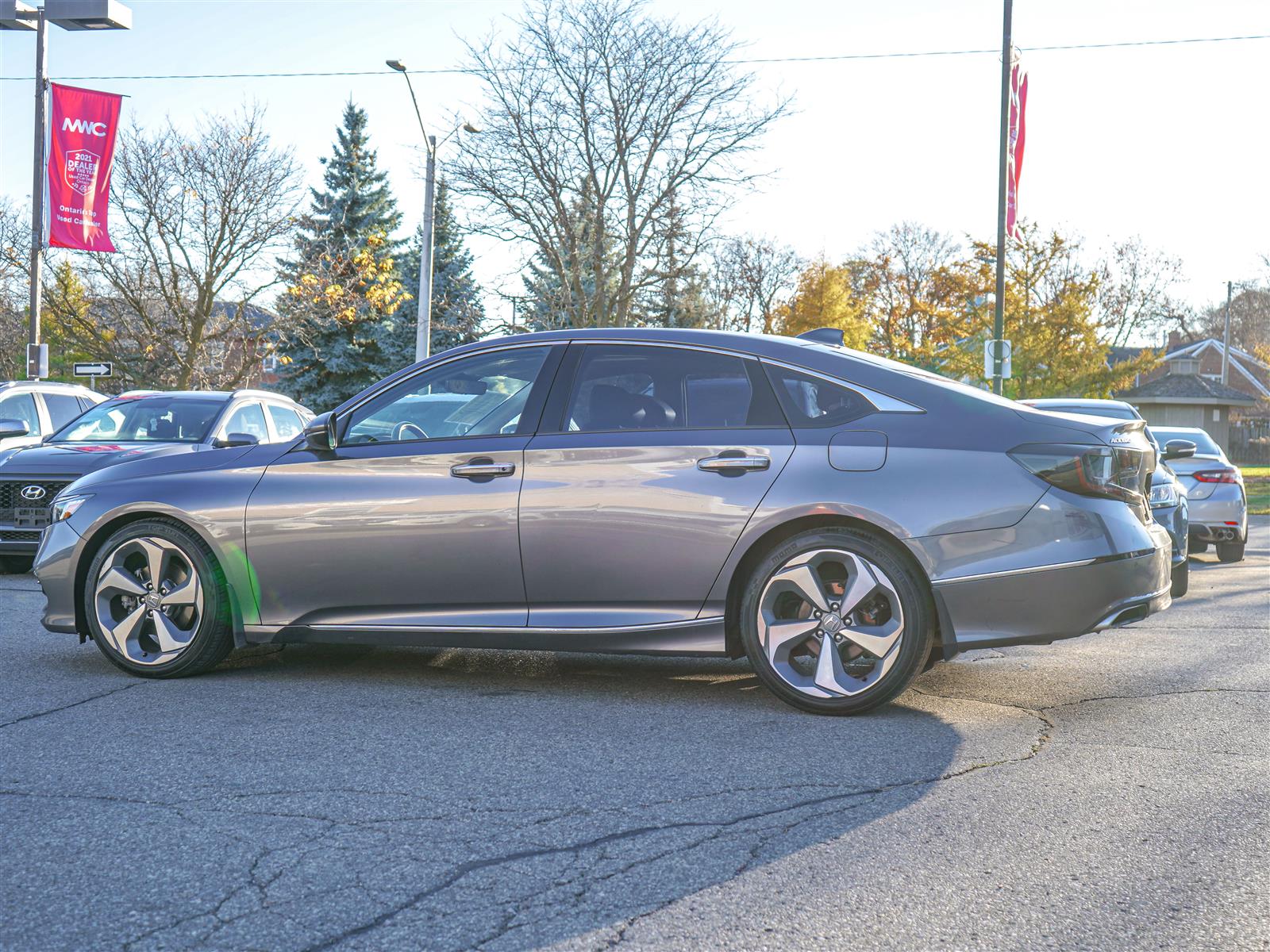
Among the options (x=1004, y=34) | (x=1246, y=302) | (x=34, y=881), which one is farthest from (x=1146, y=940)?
(x=1246, y=302)

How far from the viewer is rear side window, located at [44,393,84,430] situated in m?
14.0

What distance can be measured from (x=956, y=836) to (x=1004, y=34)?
23.2m

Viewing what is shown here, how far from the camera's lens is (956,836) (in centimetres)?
367

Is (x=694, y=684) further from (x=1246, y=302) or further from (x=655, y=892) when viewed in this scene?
(x=1246, y=302)

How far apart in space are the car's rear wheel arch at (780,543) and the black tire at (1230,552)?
35.8 ft

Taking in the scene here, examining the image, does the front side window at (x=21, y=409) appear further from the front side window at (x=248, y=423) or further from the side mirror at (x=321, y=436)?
the side mirror at (x=321, y=436)

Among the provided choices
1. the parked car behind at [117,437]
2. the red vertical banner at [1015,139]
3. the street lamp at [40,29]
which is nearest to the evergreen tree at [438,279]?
the street lamp at [40,29]

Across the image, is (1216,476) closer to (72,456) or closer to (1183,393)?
(72,456)

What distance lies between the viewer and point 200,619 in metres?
5.96

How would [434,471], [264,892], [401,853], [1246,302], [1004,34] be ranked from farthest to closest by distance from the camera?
[1246,302] < [1004,34] < [434,471] < [401,853] < [264,892]

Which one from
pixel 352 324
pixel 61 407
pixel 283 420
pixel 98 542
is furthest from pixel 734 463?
pixel 352 324

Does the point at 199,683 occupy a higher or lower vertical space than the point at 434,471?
lower

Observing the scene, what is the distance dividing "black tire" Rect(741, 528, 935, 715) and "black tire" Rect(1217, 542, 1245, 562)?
35.9 feet

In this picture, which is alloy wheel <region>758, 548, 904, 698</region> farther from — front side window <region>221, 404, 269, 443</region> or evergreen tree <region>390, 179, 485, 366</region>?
evergreen tree <region>390, 179, 485, 366</region>
